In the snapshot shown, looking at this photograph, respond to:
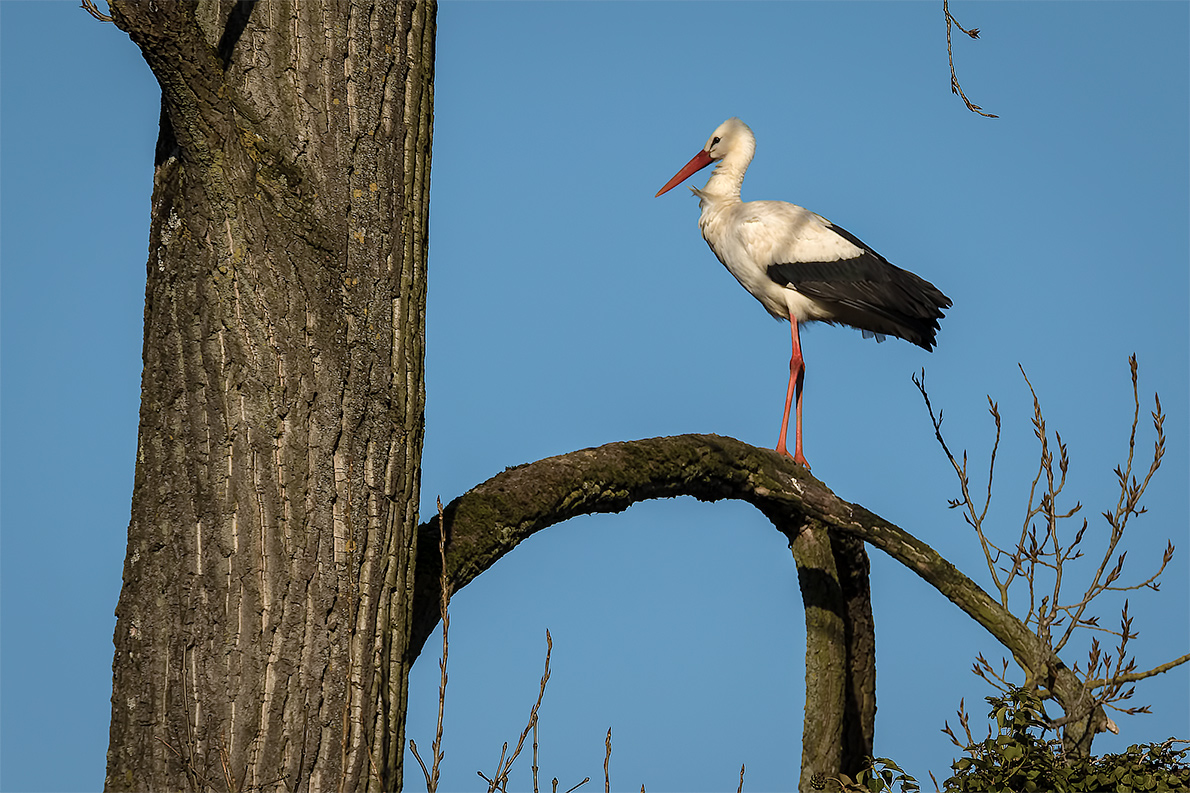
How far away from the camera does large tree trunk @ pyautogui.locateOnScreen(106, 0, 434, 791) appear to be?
276 cm

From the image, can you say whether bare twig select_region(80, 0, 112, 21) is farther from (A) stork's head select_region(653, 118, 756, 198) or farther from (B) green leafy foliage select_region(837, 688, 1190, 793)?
(A) stork's head select_region(653, 118, 756, 198)

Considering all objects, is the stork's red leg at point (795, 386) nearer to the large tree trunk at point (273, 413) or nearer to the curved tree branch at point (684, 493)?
the curved tree branch at point (684, 493)

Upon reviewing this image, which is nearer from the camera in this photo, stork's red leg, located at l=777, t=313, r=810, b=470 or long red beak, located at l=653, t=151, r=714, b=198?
stork's red leg, located at l=777, t=313, r=810, b=470

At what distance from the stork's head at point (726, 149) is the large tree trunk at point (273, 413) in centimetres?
675

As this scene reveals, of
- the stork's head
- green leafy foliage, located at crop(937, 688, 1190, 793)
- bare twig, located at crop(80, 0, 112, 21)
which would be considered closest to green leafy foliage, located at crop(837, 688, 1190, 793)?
green leafy foliage, located at crop(937, 688, 1190, 793)

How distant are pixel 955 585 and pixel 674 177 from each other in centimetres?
605

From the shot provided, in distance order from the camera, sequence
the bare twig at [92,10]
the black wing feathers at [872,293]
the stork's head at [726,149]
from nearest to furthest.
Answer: the bare twig at [92,10], the black wing feathers at [872,293], the stork's head at [726,149]

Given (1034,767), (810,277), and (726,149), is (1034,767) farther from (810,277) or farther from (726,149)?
(726,149)

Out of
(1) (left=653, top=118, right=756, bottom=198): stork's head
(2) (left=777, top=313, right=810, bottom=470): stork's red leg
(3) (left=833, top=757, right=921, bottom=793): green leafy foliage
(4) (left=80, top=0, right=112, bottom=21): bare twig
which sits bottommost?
(3) (left=833, top=757, right=921, bottom=793): green leafy foliage

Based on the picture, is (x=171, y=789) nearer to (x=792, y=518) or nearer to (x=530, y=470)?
(x=530, y=470)

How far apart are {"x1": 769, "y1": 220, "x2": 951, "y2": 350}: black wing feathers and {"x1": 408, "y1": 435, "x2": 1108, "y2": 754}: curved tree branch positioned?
9.59 ft

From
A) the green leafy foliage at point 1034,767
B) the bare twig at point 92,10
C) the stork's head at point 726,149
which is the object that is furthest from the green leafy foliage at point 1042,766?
the stork's head at point 726,149

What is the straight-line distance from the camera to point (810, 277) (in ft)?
27.2

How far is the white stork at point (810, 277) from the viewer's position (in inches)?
317
